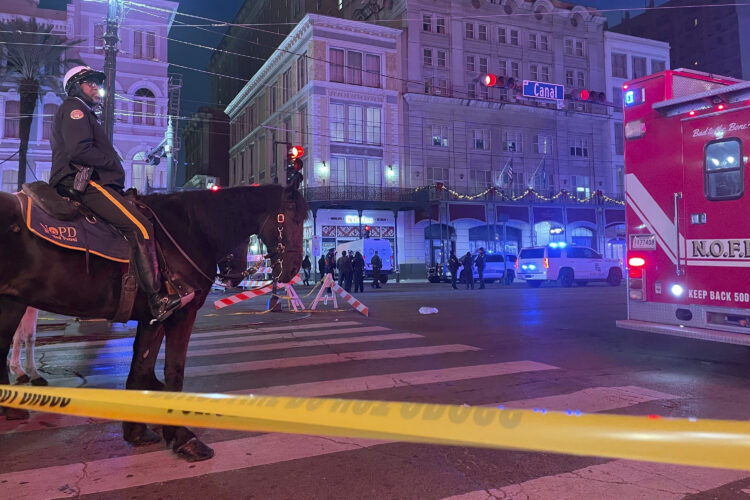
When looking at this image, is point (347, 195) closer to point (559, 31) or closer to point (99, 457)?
point (559, 31)

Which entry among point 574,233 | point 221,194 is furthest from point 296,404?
point 574,233

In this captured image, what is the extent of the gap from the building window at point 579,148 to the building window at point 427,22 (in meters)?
16.1

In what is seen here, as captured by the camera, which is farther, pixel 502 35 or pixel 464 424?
pixel 502 35

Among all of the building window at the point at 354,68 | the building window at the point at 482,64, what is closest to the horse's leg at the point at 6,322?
the building window at the point at 354,68

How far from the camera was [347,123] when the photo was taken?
38.8 metres

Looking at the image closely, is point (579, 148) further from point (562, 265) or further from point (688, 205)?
point (688, 205)

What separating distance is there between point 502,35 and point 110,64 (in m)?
37.9

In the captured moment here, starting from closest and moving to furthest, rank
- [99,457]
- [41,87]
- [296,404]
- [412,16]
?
[296,404]
[99,457]
[41,87]
[412,16]

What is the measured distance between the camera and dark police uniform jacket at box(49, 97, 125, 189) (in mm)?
3984

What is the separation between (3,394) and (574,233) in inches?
1814

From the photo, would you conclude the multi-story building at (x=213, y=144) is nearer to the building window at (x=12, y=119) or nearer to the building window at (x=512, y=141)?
the building window at (x=12, y=119)

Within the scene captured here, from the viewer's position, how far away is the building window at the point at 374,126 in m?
39.4

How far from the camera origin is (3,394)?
312 centimetres

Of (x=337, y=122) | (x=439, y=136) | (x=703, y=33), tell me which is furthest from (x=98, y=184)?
(x=703, y=33)
